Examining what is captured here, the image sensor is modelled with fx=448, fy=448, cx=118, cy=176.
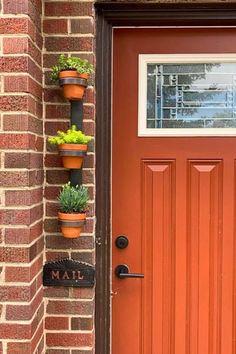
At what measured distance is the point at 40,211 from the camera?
2.11 meters

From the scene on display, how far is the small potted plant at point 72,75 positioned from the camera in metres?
2.00

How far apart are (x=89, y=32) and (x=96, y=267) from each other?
1.14 meters

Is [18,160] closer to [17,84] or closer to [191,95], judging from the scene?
[17,84]

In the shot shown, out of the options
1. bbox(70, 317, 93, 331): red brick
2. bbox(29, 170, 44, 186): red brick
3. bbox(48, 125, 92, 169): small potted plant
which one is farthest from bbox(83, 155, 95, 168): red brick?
bbox(70, 317, 93, 331): red brick

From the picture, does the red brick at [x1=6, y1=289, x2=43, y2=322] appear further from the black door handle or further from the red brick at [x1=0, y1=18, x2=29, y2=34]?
the red brick at [x1=0, y1=18, x2=29, y2=34]

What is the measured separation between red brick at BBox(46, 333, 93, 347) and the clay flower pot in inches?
44.8

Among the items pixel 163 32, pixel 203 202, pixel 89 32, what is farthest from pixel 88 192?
pixel 163 32

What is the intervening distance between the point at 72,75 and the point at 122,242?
2.92 feet

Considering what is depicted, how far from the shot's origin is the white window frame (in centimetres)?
229

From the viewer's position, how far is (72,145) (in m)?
1.99

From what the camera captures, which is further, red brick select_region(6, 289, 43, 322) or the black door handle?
the black door handle

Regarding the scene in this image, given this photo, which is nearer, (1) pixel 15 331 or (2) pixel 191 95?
(1) pixel 15 331

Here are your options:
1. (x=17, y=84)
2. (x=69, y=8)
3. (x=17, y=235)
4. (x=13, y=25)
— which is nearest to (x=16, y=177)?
(x=17, y=235)

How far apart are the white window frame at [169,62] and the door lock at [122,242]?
542 mm
